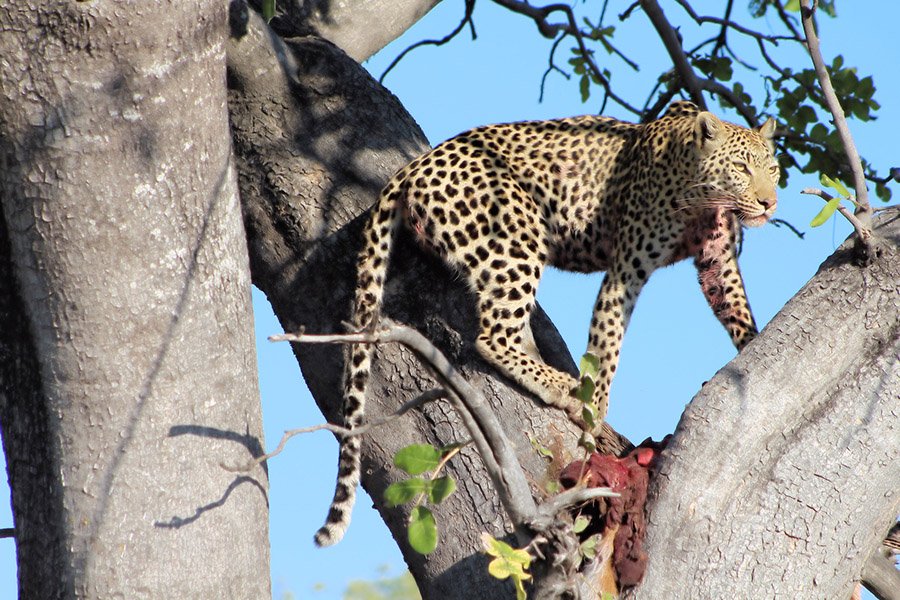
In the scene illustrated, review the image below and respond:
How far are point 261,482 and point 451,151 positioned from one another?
7.72 feet

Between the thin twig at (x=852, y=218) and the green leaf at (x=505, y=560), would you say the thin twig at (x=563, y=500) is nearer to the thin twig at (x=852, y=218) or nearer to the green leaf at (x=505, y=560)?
the green leaf at (x=505, y=560)

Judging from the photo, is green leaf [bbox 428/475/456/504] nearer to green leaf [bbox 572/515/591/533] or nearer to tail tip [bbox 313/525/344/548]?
green leaf [bbox 572/515/591/533]

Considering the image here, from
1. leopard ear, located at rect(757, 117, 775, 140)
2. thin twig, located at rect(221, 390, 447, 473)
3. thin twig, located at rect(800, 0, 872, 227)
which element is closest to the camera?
thin twig, located at rect(221, 390, 447, 473)

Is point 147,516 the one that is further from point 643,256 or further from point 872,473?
point 643,256

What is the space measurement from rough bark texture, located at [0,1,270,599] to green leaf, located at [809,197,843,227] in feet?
5.95

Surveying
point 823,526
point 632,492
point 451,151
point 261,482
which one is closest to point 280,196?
point 451,151

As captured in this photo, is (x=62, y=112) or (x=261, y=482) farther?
(x=261, y=482)

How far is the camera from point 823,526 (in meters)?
3.83

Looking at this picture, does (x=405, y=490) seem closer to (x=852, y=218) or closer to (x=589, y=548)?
(x=589, y=548)

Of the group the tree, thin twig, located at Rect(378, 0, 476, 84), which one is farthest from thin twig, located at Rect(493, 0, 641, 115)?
the tree

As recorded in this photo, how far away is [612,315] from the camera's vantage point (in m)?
5.95

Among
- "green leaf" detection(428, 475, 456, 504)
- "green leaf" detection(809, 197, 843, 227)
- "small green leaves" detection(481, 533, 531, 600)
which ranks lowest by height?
"small green leaves" detection(481, 533, 531, 600)

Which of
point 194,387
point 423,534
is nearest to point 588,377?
point 423,534

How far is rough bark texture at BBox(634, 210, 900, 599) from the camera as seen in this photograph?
12.5 feet
